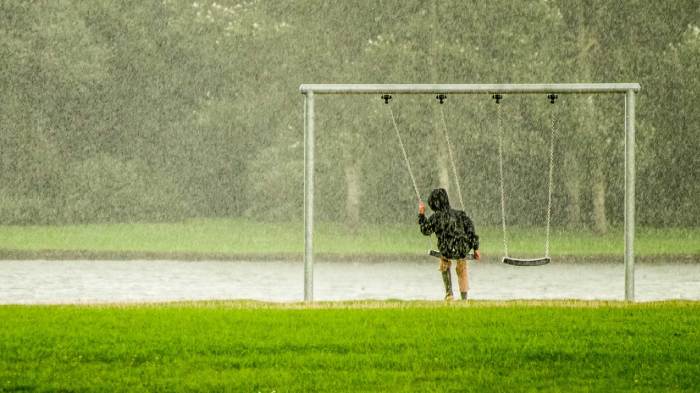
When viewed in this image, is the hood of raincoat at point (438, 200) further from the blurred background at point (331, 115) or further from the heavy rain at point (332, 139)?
the blurred background at point (331, 115)

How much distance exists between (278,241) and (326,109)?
231 inches

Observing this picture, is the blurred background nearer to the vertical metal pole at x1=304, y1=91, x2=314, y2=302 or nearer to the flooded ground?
the flooded ground

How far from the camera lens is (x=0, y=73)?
42.9 metres

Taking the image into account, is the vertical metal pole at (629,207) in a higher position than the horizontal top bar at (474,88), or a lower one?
lower

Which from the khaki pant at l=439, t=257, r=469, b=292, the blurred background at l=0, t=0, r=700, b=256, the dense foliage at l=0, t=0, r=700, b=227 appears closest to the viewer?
the khaki pant at l=439, t=257, r=469, b=292

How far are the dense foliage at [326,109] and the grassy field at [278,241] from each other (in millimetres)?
1646

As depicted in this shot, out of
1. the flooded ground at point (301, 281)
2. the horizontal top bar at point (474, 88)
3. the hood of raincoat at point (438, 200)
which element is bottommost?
the flooded ground at point (301, 281)

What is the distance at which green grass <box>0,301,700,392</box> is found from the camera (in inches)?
324

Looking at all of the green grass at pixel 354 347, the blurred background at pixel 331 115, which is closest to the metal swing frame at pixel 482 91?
the green grass at pixel 354 347

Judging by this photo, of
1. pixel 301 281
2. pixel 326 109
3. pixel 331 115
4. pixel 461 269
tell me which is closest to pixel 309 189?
pixel 461 269

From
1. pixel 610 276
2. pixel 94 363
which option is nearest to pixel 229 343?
pixel 94 363

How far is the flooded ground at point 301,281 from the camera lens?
16891 millimetres

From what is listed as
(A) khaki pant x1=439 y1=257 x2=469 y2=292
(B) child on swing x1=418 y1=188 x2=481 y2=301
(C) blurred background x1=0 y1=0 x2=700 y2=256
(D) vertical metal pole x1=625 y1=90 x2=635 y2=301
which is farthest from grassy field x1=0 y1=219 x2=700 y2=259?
(B) child on swing x1=418 y1=188 x2=481 y2=301

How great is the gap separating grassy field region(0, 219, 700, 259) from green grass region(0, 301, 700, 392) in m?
12.4
